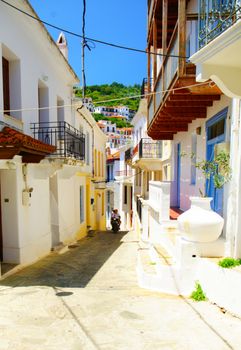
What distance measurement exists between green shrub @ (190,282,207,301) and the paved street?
14 centimetres

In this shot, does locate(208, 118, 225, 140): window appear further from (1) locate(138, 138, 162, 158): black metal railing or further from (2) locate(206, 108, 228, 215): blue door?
(1) locate(138, 138, 162, 158): black metal railing

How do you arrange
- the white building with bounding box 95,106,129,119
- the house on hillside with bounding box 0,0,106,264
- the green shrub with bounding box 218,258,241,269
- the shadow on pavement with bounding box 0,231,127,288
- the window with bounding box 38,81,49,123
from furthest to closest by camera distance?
the white building with bounding box 95,106,129,119 < the window with bounding box 38,81,49,123 < the house on hillside with bounding box 0,0,106,264 < the shadow on pavement with bounding box 0,231,127,288 < the green shrub with bounding box 218,258,241,269

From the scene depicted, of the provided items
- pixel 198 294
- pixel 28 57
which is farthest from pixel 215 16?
pixel 28 57

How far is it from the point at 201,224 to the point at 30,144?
3988 mm

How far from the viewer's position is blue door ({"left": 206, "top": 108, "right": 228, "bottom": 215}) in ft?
20.3

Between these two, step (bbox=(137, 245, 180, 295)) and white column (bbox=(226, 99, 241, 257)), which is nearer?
white column (bbox=(226, 99, 241, 257))

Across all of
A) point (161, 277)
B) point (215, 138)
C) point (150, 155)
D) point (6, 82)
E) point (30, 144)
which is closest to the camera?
point (161, 277)

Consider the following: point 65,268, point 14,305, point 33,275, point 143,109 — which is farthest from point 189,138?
point 143,109

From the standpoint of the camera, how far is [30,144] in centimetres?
639

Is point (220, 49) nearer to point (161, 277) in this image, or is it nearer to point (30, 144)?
point (161, 277)

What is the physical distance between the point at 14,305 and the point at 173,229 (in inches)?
158

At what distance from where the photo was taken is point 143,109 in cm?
2038

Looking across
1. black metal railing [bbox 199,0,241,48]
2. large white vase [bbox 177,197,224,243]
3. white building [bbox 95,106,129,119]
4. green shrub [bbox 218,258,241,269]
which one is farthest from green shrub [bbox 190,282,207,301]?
white building [bbox 95,106,129,119]

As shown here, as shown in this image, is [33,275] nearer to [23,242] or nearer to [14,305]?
[23,242]
